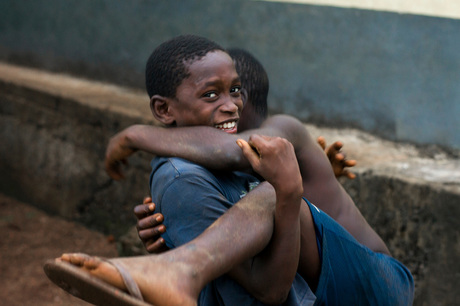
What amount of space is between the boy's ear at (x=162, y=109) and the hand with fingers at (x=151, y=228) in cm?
31

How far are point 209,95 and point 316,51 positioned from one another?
2.49 m

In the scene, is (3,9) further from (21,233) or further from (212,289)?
(212,289)

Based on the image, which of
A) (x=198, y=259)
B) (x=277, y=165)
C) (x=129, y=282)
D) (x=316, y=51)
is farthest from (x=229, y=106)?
(x=316, y=51)

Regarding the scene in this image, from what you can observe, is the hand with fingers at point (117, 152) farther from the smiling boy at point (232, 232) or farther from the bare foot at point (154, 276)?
the bare foot at point (154, 276)

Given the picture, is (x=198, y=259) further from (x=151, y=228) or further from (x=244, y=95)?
(x=244, y=95)

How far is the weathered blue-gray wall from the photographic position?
3.99 meters

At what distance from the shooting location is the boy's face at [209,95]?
6.99ft

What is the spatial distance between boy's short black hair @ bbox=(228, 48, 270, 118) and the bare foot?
1234 millimetres

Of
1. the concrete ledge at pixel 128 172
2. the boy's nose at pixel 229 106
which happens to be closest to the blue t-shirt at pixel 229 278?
the boy's nose at pixel 229 106

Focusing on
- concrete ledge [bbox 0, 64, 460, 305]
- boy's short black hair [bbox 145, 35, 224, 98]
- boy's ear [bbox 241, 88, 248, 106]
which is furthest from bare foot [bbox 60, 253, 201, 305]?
concrete ledge [bbox 0, 64, 460, 305]

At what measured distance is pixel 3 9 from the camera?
6.33 metres

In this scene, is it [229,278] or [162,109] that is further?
[162,109]

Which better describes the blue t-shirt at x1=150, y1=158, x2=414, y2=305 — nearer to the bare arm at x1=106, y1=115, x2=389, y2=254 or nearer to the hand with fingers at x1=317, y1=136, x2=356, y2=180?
the bare arm at x1=106, y1=115, x2=389, y2=254

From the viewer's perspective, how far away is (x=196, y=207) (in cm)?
191
